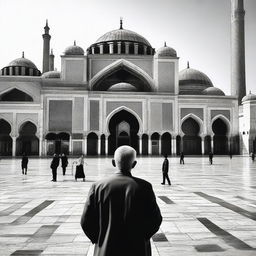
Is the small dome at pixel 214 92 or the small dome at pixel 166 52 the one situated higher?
the small dome at pixel 166 52

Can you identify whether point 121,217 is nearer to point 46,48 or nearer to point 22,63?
point 22,63

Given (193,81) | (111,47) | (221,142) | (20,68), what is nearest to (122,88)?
(111,47)

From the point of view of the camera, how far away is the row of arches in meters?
33.7

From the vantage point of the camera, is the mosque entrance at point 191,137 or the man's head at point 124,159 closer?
the man's head at point 124,159

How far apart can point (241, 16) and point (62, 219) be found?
Answer: 3896 cm

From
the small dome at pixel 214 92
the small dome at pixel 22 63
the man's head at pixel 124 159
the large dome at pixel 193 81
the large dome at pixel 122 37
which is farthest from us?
the large dome at pixel 193 81

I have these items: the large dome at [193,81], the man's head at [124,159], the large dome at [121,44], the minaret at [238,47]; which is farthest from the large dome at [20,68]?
the man's head at [124,159]

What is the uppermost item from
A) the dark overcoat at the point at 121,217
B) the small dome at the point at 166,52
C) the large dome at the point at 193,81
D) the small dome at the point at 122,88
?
the small dome at the point at 166,52

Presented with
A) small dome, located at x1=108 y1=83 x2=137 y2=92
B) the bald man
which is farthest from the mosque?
the bald man

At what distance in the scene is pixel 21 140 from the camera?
3378 cm

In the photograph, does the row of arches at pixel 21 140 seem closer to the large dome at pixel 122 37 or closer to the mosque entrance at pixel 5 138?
the mosque entrance at pixel 5 138

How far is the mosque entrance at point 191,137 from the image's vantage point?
35469 millimetres

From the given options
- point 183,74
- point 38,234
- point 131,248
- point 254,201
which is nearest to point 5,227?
point 38,234

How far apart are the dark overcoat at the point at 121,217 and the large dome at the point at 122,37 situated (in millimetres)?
39640
